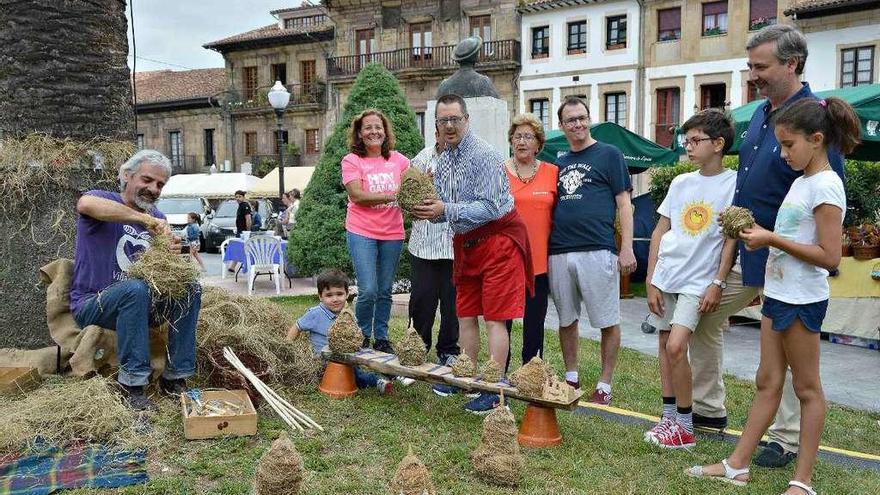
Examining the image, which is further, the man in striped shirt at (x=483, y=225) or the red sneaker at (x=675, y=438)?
the man in striped shirt at (x=483, y=225)

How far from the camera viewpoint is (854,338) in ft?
24.2

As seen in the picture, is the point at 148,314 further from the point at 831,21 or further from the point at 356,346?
the point at 831,21

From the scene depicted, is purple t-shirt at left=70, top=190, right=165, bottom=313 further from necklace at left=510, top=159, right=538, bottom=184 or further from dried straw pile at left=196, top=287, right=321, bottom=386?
necklace at left=510, top=159, right=538, bottom=184

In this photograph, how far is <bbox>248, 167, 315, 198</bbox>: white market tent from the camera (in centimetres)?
2908

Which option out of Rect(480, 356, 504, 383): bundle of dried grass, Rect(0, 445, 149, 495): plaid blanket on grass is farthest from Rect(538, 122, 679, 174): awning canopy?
Rect(0, 445, 149, 495): plaid blanket on grass

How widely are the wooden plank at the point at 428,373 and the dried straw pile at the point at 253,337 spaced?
282 mm

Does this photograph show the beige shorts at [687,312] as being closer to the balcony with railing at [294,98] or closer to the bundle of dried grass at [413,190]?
the bundle of dried grass at [413,190]

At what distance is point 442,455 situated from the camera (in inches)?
145

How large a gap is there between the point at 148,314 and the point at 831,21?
26805mm

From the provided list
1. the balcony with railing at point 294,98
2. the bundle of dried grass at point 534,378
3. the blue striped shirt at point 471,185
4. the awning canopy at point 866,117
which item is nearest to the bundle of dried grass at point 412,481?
the bundle of dried grass at point 534,378

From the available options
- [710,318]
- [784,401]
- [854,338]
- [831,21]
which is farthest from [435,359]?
[831,21]

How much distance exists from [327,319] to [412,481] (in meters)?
2.68

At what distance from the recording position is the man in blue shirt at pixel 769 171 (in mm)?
3520

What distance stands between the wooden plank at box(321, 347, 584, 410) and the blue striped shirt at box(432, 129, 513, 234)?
85cm
